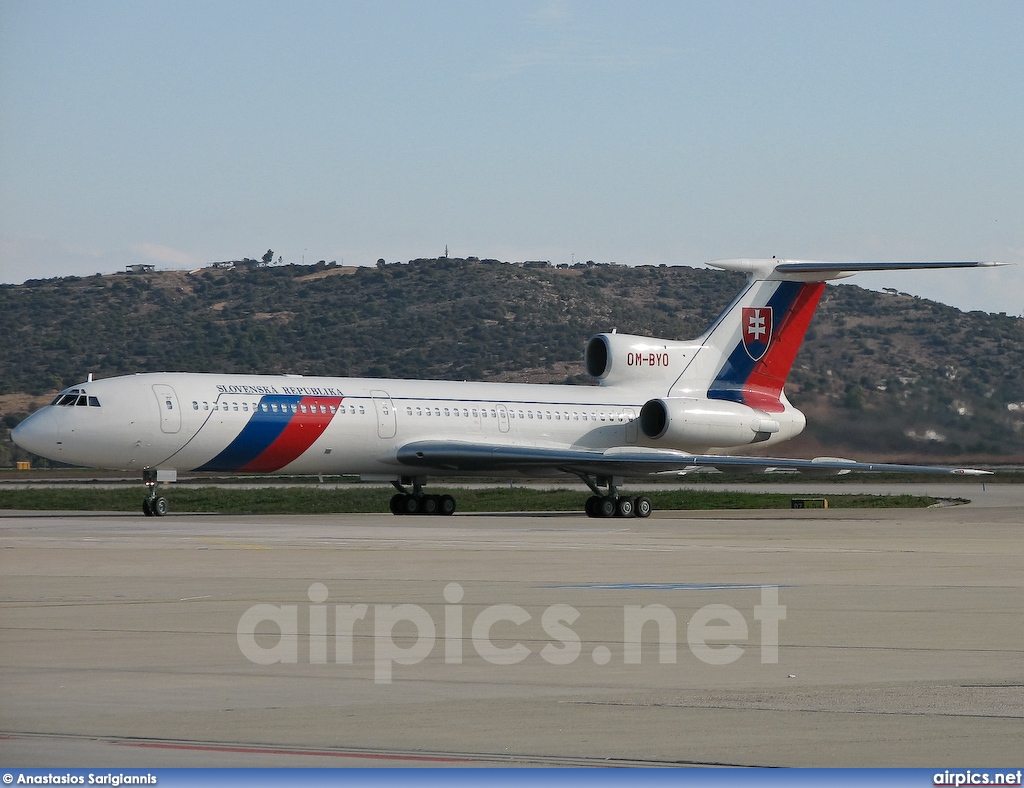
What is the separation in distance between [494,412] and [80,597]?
26875 mm

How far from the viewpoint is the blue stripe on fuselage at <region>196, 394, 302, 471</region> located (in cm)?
3769

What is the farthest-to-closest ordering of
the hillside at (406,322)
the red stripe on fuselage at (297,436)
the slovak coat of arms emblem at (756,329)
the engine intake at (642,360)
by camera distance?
1. the hillside at (406,322)
2. the slovak coat of arms emblem at (756,329)
3. the engine intake at (642,360)
4. the red stripe on fuselage at (297,436)

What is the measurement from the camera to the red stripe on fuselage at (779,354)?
46219mm

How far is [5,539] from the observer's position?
26828 millimetres

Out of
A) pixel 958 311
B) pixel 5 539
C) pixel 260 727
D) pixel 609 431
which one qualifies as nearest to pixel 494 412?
pixel 609 431

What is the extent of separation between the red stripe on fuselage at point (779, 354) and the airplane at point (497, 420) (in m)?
0.04

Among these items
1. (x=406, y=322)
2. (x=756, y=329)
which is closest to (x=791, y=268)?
(x=756, y=329)

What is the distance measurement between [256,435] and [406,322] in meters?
83.0

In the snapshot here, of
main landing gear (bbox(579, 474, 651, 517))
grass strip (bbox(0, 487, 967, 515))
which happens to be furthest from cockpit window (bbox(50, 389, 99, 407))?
main landing gear (bbox(579, 474, 651, 517))

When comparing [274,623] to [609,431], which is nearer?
[274,623]

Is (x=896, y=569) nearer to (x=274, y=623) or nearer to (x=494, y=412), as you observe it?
(x=274, y=623)

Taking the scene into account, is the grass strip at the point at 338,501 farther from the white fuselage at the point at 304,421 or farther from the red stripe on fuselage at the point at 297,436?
the red stripe on fuselage at the point at 297,436

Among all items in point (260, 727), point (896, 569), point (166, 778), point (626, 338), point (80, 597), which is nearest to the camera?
point (166, 778)

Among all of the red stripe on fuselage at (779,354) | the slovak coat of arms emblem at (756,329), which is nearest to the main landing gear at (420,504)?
the red stripe on fuselage at (779,354)
